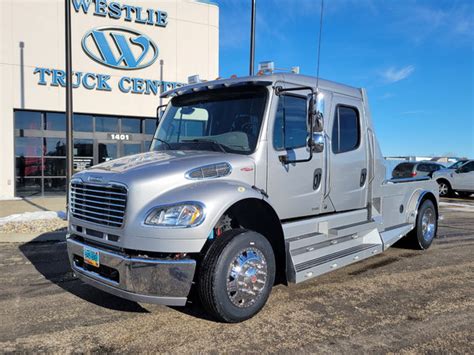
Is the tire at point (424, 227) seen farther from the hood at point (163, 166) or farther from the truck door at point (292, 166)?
the hood at point (163, 166)

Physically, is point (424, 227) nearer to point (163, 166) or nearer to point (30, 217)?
point (163, 166)

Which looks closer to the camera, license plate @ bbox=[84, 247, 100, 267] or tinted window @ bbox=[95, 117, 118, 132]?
license plate @ bbox=[84, 247, 100, 267]

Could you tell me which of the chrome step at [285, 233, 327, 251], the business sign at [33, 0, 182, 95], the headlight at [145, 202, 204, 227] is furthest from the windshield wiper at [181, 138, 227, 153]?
the business sign at [33, 0, 182, 95]

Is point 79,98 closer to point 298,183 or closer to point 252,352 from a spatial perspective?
point 298,183

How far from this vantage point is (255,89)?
4504 mm

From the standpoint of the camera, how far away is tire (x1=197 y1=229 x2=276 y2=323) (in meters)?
3.61

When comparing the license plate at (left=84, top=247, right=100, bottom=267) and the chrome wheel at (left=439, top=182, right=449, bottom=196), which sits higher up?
the license plate at (left=84, top=247, right=100, bottom=267)

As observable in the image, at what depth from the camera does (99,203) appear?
12.6 ft

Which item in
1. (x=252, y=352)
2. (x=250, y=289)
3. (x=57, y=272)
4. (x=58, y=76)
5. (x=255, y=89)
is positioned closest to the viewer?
(x=252, y=352)

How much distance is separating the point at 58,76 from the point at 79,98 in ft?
3.61

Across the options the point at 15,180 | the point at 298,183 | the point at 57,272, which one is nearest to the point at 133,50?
the point at 15,180

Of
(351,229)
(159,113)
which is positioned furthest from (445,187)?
(159,113)

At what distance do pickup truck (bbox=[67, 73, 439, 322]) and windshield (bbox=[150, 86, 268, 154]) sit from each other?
0.01m

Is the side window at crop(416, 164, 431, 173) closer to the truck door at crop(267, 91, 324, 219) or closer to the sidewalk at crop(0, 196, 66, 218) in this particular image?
the sidewalk at crop(0, 196, 66, 218)
